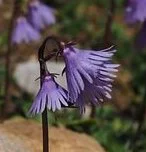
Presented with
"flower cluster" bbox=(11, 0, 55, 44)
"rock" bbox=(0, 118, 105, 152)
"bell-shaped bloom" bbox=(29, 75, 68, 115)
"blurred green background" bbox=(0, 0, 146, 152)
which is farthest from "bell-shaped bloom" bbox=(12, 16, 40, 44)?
"bell-shaped bloom" bbox=(29, 75, 68, 115)

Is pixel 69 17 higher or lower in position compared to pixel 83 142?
higher

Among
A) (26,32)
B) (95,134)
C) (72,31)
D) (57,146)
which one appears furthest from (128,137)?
(72,31)

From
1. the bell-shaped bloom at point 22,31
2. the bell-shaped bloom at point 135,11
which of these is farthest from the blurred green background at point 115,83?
A: the bell-shaped bloom at point 22,31

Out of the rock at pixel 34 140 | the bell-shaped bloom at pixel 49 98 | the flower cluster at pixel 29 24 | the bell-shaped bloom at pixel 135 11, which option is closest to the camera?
the bell-shaped bloom at pixel 49 98

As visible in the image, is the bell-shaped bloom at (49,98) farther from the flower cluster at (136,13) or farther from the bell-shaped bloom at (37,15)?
the bell-shaped bloom at (37,15)

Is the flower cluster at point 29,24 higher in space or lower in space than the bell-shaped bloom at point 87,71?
higher

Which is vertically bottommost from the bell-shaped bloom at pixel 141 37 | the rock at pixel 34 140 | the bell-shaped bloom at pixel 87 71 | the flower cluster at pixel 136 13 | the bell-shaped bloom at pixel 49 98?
the rock at pixel 34 140

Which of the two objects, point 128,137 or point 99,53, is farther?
point 128,137

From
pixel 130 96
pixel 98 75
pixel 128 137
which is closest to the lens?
pixel 98 75

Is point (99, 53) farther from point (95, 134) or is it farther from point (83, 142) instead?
point (95, 134)
